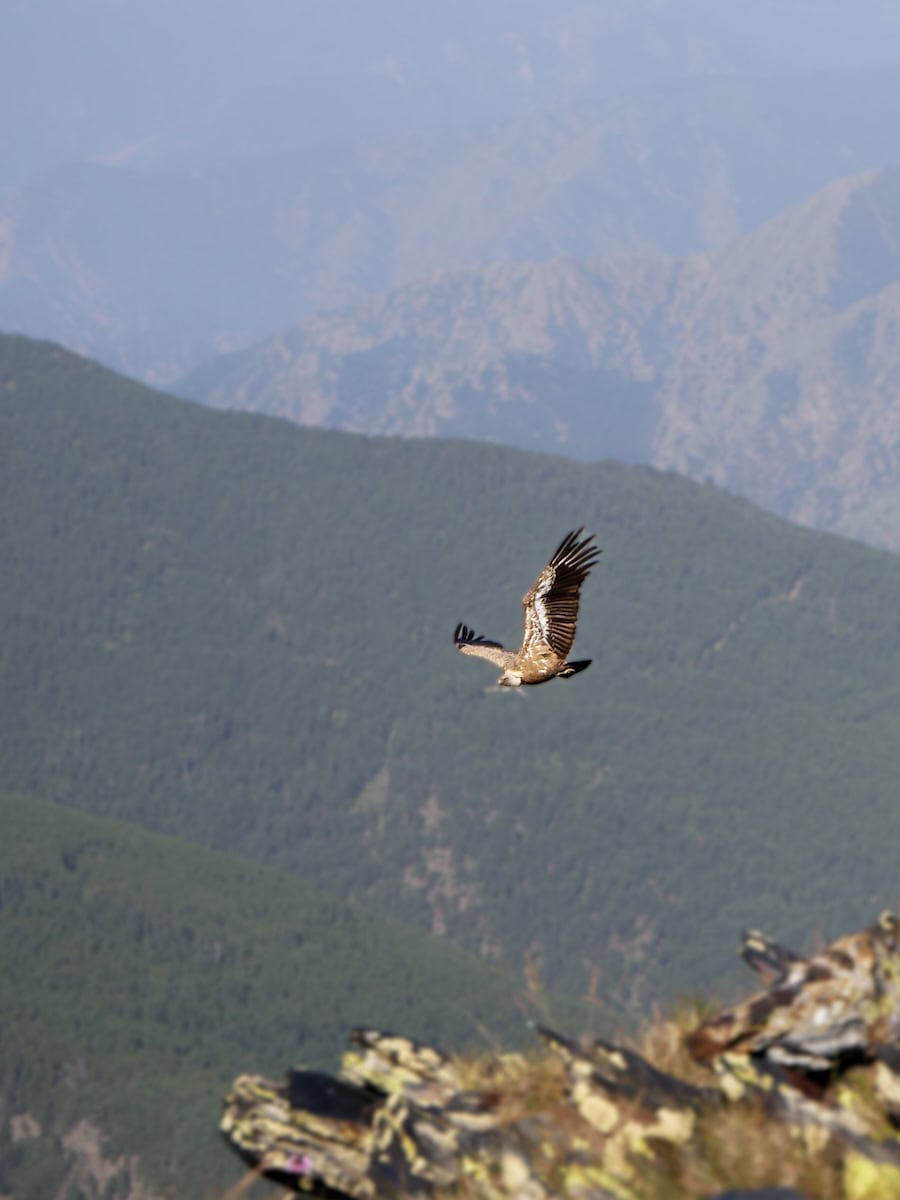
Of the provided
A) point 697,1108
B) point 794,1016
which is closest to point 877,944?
point 794,1016

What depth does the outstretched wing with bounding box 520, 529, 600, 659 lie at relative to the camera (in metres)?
22.1

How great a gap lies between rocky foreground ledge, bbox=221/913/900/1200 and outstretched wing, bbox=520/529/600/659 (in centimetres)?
707

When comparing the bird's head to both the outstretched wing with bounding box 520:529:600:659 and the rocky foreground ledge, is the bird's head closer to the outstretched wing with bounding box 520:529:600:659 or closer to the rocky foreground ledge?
the outstretched wing with bounding box 520:529:600:659

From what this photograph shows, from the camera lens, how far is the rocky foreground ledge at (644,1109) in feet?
78.5

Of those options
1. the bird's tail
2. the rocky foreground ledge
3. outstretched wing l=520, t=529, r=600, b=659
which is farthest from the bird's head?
the rocky foreground ledge

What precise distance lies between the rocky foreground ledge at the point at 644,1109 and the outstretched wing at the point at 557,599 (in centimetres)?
707

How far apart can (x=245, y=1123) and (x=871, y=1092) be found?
426 inches

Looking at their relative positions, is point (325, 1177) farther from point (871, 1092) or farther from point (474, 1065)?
point (871, 1092)

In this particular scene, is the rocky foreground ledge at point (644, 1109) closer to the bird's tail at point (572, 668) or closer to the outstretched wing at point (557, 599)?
the bird's tail at point (572, 668)

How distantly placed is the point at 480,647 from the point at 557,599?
278cm

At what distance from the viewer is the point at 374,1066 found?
32.0 meters

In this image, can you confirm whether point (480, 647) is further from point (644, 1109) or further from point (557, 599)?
point (644, 1109)

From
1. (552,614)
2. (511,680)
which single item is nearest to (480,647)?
(552,614)

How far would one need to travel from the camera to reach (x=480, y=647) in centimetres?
2486
